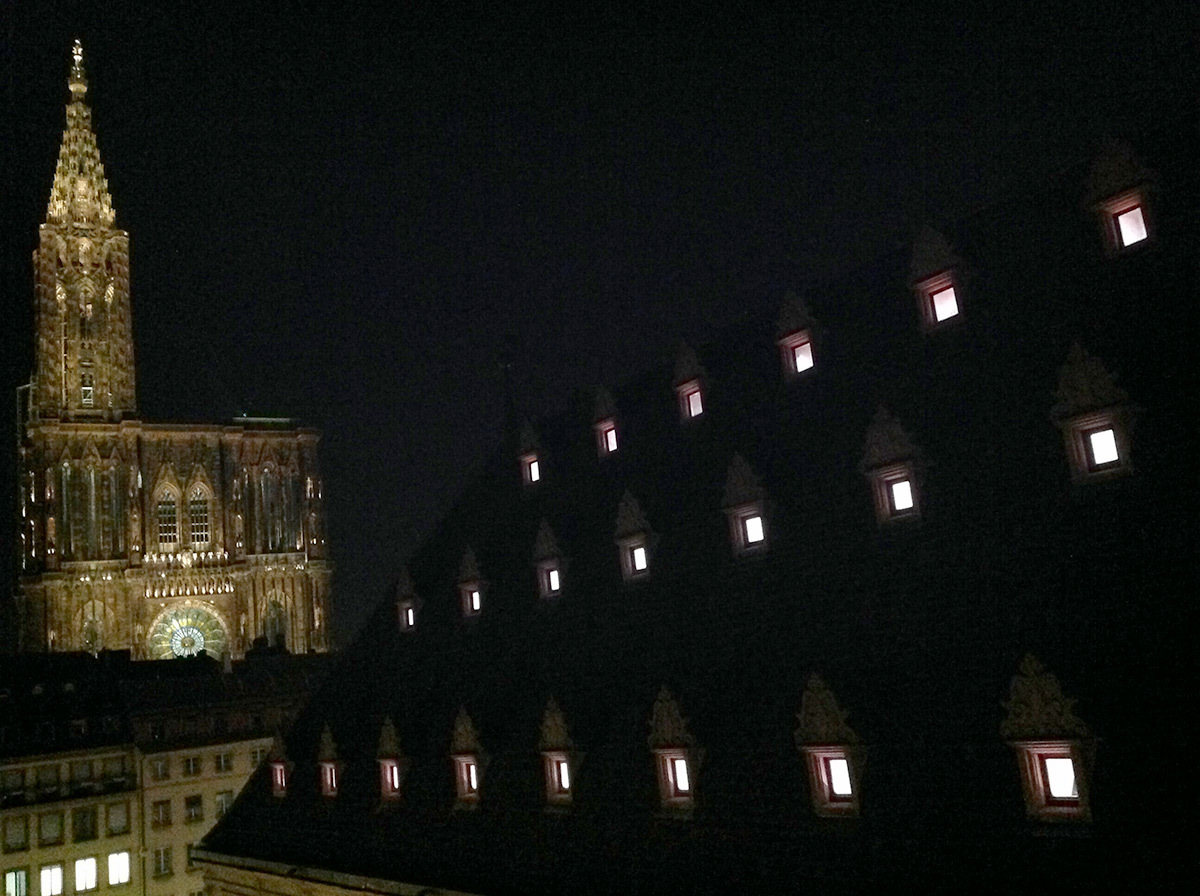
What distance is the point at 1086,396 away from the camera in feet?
53.7

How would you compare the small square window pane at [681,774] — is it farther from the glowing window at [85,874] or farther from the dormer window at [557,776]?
the glowing window at [85,874]

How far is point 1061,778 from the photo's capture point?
14.9 m

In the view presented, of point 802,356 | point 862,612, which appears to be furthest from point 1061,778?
point 802,356

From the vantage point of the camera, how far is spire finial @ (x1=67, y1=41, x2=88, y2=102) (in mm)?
129250

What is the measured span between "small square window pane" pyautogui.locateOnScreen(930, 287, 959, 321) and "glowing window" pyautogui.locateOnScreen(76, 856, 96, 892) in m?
53.2

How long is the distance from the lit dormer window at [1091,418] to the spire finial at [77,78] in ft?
452

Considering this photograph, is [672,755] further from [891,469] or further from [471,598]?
[471,598]

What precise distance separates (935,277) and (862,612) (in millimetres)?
6542

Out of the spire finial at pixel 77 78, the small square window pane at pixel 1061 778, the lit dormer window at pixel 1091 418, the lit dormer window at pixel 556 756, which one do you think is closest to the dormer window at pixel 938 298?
the lit dormer window at pixel 1091 418

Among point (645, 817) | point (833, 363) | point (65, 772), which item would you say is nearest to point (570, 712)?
point (645, 817)

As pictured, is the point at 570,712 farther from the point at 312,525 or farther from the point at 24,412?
the point at 24,412

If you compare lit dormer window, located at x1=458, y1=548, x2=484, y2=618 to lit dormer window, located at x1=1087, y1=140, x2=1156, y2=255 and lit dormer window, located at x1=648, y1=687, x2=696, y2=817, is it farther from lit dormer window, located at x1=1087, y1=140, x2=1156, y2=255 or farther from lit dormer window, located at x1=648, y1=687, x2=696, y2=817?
lit dormer window, located at x1=1087, y1=140, x2=1156, y2=255

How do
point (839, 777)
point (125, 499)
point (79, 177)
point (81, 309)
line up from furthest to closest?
point (79, 177), point (81, 309), point (125, 499), point (839, 777)

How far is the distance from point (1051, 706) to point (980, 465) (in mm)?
4544
